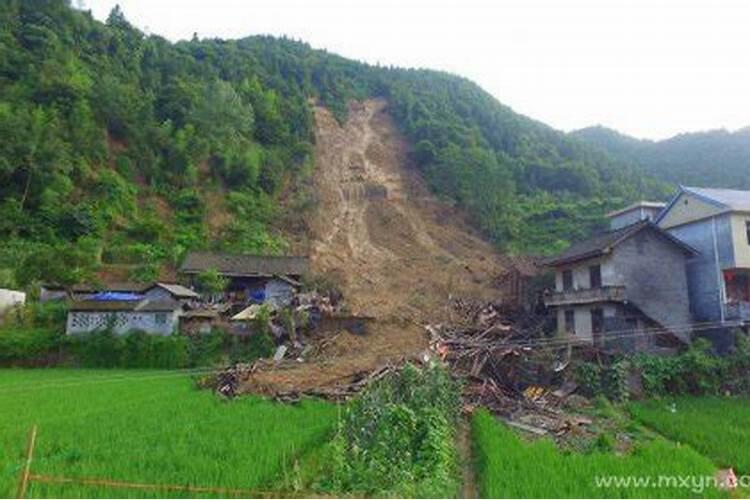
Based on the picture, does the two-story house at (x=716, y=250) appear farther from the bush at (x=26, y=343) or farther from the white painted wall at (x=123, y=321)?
the bush at (x=26, y=343)

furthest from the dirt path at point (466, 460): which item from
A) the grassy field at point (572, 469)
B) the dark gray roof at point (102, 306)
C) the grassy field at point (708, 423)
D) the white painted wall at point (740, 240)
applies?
the dark gray roof at point (102, 306)

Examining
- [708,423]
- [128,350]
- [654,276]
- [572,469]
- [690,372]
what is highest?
[654,276]

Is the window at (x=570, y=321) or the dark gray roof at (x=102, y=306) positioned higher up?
the dark gray roof at (x=102, y=306)

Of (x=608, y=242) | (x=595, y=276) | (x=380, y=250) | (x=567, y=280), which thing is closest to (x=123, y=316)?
(x=567, y=280)

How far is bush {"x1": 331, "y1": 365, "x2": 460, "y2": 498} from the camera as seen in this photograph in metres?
10.3

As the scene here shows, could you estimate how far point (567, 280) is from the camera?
3122 cm

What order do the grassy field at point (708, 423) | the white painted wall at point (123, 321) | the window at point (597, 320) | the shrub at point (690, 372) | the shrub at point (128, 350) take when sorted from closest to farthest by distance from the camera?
the grassy field at point (708, 423) → the shrub at point (690, 372) → the window at point (597, 320) → the shrub at point (128, 350) → the white painted wall at point (123, 321)

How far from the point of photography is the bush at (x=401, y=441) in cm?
1034

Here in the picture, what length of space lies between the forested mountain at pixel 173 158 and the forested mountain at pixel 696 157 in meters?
8.11

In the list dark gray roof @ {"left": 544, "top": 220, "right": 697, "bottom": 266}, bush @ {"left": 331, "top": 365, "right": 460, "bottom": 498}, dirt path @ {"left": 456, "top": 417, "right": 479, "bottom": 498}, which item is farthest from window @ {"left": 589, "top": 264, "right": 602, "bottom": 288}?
bush @ {"left": 331, "top": 365, "right": 460, "bottom": 498}

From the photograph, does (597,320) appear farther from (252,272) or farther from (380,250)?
(380,250)

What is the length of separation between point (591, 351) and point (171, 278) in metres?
28.1

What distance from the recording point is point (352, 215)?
60406mm

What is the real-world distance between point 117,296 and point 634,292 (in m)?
27.3
